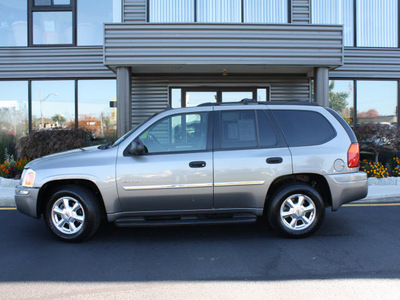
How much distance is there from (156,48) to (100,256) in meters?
6.22

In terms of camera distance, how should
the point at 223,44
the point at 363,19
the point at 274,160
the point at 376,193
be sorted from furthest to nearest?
the point at 363,19, the point at 223,44, the point at 376,193, the point at 274,160

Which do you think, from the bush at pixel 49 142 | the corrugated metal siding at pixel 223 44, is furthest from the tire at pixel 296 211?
the bush at pixel 49 142

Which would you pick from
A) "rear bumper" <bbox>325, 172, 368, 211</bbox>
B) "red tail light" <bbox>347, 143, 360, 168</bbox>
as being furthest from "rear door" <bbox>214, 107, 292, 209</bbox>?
"red tail light" <bbox>347, 143, 360, 168</bbox>

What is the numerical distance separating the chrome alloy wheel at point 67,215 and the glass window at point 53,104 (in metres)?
6.46

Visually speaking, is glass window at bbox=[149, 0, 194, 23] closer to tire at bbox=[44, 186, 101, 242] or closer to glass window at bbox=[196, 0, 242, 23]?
glass window at bbox=[196, 0, 242, 23]

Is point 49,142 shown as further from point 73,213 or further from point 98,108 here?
point 73,213

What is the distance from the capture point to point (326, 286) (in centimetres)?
377

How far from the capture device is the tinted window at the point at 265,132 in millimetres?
5270

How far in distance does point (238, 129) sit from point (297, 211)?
1.35 meters

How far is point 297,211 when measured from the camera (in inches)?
205

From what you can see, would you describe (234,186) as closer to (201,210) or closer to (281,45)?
(201,210)

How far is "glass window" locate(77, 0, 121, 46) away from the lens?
36.4ft

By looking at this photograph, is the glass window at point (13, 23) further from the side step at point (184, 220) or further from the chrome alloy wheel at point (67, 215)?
the side step at point (184, 220)

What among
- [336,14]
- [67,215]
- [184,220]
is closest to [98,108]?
[67,215]
